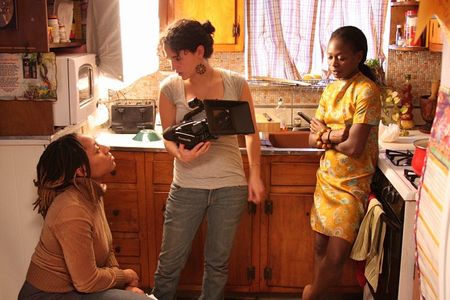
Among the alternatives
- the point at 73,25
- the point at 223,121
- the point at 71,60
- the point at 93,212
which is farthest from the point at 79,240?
the point at 73,25

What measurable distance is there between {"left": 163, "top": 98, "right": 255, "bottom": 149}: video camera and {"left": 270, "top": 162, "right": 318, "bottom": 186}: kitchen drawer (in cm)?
56

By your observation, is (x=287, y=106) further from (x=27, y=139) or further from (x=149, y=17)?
(x=27, y=139)

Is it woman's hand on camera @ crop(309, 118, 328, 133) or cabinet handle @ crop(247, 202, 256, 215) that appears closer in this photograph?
woman's hand on camera @ crop(309, 118, 328, 133)

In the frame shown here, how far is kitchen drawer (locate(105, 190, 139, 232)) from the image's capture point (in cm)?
280

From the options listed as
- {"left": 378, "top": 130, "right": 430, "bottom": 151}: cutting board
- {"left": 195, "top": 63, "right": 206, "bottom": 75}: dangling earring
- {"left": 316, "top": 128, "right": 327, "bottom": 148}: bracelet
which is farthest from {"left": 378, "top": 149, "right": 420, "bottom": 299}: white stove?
{"left": 195, "top": 63, "right": 206, "bottom": 75}: dangling earring

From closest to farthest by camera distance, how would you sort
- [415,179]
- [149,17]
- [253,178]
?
[415,179] < [253,178] < [149,17]

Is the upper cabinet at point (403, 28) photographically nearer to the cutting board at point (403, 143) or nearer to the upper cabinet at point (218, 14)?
the cutting board at point (403, 143)

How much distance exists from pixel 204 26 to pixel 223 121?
375mm

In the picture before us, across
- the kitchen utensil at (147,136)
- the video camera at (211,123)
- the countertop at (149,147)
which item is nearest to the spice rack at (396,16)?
the countertop at (149,147)

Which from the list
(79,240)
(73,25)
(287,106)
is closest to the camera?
(79,240)

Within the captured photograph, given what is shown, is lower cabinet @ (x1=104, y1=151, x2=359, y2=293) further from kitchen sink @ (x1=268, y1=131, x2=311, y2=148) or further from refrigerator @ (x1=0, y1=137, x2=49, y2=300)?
refrigerator @ (x1=0, y1=137, x2=49, y2=300)

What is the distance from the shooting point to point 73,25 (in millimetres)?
2803

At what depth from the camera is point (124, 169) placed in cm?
277

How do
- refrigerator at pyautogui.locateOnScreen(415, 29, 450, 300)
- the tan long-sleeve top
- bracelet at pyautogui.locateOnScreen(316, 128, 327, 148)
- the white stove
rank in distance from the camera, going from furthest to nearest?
bracelet at pyautogui.locateOnScreen(316, 128, 327, 148) → the white stove → the tan long-sleeve top → refrigerator at pyautogui.locateOnScreen(415, 29, 450, 300)
